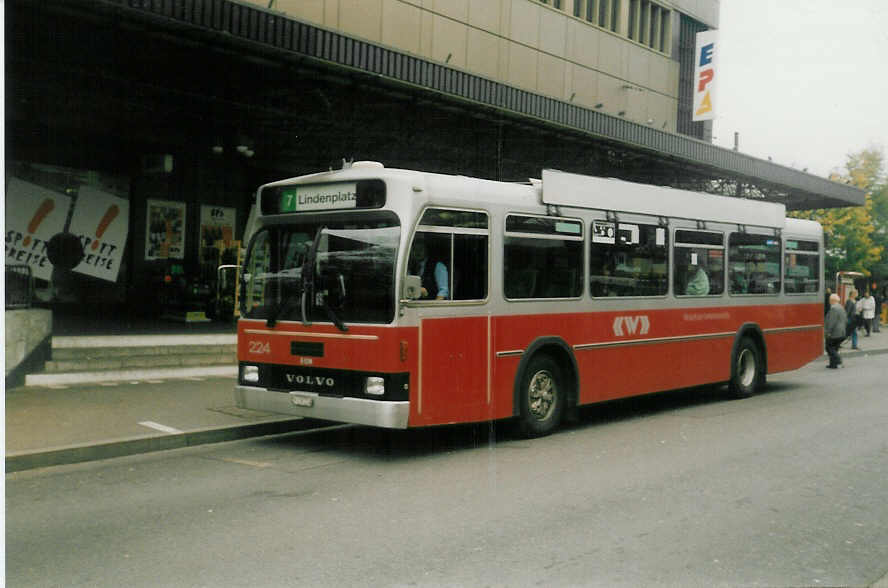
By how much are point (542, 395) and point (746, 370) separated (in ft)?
16.6

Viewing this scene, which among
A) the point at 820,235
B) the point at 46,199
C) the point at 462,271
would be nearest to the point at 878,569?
the point at 462,271

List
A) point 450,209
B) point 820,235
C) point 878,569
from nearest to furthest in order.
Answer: point 878,569, point 450,209, point 820,235

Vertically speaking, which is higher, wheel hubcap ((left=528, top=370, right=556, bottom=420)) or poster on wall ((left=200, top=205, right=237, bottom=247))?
poster on wall ((left=200, top=205, right=237, bottom=247))

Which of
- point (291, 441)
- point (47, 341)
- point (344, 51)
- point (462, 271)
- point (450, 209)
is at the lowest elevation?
point (291, 441)

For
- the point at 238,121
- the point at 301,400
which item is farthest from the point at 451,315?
the point at 238,121

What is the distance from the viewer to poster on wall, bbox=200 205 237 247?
20258 millimetres

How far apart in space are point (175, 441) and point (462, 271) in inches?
134

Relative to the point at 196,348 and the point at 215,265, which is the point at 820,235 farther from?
the point at 215,265

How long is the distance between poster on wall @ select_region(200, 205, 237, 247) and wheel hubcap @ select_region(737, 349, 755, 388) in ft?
41.5

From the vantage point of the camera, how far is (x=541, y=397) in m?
9.47

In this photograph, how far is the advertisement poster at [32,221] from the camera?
Result: 54.9 ft

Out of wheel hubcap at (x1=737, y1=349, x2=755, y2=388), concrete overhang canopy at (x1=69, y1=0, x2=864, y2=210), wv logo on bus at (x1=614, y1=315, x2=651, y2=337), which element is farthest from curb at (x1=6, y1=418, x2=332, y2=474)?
wheel hubcap at (x1=737, y1=349, x2=755, y2=388)

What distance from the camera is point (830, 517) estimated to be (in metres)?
6.15

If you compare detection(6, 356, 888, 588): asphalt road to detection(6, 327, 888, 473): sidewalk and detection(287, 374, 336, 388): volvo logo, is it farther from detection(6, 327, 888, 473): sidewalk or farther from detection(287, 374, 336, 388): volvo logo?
detection(287, 374, 336, 388): volvo logo
